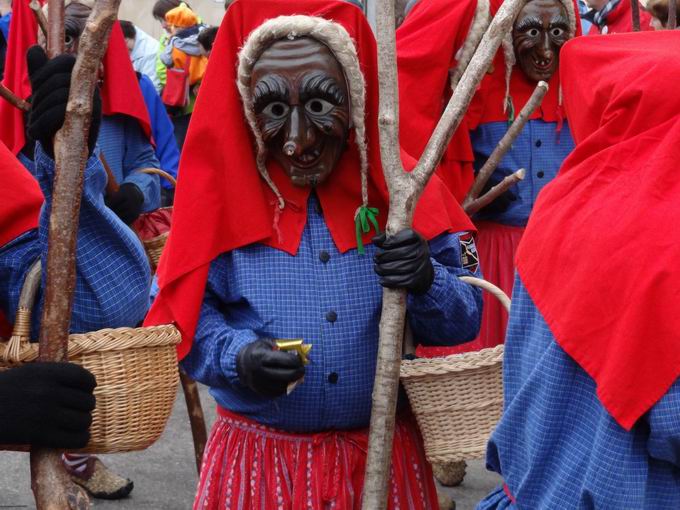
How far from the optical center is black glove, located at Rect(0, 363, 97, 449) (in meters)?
2.13

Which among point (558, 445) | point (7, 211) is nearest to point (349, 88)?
point (7, 211)

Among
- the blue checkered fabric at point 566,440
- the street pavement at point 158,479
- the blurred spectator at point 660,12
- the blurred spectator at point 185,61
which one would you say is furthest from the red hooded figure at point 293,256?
the blurred spectator at point 185,61

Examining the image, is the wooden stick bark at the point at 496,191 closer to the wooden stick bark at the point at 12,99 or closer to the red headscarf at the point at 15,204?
the red headscarf at the point at 15,204

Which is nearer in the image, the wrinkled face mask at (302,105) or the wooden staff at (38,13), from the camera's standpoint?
the wooden staff at (38,13)

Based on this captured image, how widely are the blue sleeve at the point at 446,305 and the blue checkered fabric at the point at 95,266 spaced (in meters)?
0.67

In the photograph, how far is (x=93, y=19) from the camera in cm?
207

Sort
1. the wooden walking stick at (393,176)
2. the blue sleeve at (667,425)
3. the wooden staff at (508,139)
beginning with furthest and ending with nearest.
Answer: the wooden staff at (508,139) < the wooden walking stick at (393,176) < the blue sleeve at (667,425)

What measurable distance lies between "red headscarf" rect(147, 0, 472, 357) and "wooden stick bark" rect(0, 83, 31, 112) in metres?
0.61

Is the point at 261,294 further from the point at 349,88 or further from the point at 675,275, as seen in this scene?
the point at 675,275

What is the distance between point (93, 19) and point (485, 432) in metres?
1.32

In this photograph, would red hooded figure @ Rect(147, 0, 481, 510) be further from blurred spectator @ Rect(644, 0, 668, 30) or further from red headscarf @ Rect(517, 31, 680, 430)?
blurred spectator @ Rect(644, 0, 668, 30)

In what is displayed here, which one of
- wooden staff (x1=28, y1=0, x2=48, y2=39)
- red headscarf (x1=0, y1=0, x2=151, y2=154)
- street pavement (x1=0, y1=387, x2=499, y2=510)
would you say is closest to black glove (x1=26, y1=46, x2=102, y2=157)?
wooden staff (x1=28, y1=0, x2=48, y2=39)

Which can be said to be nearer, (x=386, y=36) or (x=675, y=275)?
(x=675, y=275)

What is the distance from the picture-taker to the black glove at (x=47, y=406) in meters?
→ 2.13
